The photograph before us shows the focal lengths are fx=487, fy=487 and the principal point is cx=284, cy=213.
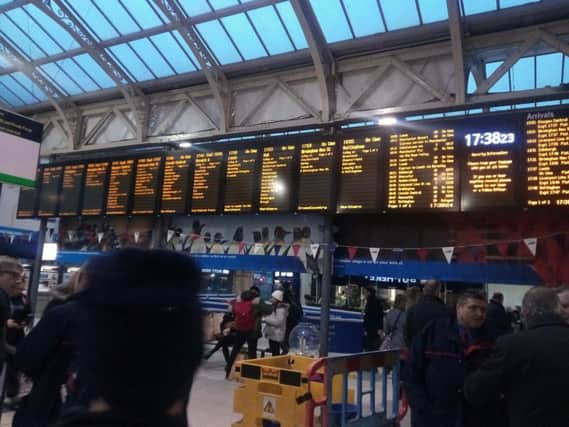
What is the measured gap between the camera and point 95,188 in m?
10.4

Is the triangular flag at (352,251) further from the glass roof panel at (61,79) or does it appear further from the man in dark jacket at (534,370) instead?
the glass roof panel at (61,79)

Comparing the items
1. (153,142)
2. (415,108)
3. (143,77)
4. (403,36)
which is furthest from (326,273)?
(143,77)

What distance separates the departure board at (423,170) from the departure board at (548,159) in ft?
3.19

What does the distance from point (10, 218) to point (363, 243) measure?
1494 cm

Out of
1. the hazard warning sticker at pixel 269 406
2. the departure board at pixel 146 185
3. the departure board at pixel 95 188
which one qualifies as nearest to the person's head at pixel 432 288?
the hazard warning sticker at pixel 269 406

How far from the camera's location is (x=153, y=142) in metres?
10.9

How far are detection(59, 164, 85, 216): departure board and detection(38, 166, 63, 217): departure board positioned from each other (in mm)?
163

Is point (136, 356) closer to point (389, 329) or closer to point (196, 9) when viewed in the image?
point (389, 329)

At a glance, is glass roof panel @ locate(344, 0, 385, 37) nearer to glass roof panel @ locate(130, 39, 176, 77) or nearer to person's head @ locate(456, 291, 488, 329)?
glass roof panel @ locate(130, 39, 176, 77)

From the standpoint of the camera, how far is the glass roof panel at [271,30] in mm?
9078

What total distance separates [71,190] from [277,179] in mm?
5175

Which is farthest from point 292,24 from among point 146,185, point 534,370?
point 534,370

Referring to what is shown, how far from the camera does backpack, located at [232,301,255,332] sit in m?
8.06

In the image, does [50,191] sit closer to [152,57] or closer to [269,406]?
[152,57]
